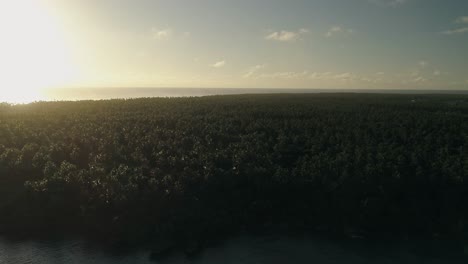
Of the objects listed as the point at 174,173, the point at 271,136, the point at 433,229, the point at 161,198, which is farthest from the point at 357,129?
the point at 161,198

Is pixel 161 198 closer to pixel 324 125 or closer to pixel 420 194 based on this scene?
pixel 420 194

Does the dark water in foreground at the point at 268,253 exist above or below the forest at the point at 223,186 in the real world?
below

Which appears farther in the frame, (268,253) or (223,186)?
(223,186)

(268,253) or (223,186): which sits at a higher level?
(223,186)

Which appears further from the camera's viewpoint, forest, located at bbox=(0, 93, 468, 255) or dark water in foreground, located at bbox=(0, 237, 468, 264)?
forest, located at bbox=(0, 93, 468, 255)
